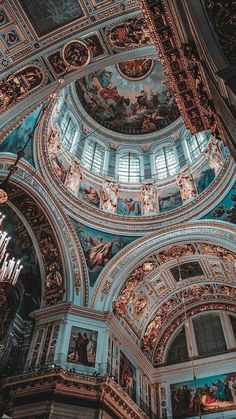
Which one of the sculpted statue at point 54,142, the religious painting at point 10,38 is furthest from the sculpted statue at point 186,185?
the religious painting at point 10,38

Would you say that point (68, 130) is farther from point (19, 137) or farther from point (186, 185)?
point (186, 185)

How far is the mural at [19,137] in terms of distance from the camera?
42.7 feet

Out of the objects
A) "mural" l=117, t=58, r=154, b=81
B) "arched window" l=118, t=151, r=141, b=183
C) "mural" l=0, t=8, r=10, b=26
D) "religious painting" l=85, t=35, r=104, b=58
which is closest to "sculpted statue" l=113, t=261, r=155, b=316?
"arched window" l=118, t=151, r=141, b=183

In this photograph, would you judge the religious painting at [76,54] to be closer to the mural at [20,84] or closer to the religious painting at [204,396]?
the mural at [20,84]

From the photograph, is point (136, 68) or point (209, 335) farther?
point (136, 68)

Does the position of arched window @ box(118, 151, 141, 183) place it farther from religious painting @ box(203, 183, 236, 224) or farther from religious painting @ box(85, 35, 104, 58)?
religious painting @ box(85, 35, 104, 58)

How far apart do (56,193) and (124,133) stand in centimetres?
782

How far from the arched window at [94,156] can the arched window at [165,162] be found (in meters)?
3.06

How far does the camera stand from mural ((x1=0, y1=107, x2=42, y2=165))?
1300 centimetres

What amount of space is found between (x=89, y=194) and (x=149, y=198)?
300cm

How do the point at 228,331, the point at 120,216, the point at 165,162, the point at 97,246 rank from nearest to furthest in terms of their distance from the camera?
the point at 97,246 < the point at 120,216 < the point at 228,331 < the point at 165,162

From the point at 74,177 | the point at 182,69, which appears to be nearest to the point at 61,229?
the point at 74,177

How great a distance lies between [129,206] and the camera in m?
18.2

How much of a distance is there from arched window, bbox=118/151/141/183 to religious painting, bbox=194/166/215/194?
3.71 metres
